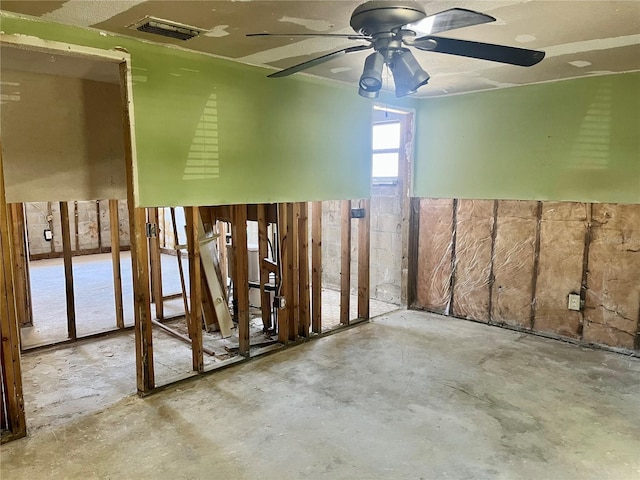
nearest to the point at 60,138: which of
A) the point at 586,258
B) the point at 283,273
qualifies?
the point at 283,273

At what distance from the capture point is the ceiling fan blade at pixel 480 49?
1909 mm

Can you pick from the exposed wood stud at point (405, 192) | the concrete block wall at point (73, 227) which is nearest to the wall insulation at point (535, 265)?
the exposed wood stud at point (405, 192)

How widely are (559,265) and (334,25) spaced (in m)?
3.00

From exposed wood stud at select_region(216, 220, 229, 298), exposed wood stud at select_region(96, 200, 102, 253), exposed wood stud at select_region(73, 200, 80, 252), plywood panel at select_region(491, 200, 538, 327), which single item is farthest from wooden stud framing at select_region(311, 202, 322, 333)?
exposed wood stud at select_region(96, 200, 102, 253)

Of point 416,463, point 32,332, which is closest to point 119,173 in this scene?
point 32,332

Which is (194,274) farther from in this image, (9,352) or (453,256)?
(453,256)

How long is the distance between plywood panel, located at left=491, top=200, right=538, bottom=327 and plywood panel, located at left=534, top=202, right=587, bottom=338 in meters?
0.10

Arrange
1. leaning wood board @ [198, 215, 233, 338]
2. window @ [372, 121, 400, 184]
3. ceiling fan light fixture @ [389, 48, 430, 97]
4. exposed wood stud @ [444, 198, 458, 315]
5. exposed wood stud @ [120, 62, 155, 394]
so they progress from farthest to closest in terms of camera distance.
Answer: window @ [372, 121, 400, 184], exposed wood stud @ [444, 198, 458, 315], leaning wood board @ [198, 215, 233, 338], exposed wood stud @ [120, 62, 155, 394], ceiling fan light fixture @ [389, 48, 430, 97]

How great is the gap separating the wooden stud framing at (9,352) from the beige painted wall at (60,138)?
99 centimetres

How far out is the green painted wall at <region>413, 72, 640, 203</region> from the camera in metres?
3.70

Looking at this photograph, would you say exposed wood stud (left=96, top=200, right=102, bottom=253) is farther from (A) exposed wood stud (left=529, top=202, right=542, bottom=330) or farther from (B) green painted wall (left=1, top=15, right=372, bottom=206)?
(A) exposed wood stud (left=529, top=202, right=542, bottom=330)

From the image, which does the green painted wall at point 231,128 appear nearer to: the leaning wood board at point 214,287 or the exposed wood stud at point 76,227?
the leaning wood board at point 214,287

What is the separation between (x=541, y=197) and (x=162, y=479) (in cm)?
375

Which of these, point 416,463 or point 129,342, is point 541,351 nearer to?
point 416,463
